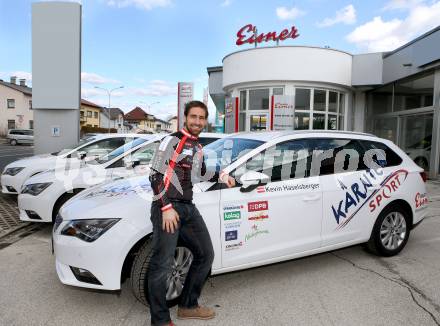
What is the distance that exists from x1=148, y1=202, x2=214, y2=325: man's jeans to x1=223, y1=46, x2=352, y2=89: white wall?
1326 centimetres

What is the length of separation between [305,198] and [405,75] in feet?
38.5

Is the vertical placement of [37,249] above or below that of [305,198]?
below

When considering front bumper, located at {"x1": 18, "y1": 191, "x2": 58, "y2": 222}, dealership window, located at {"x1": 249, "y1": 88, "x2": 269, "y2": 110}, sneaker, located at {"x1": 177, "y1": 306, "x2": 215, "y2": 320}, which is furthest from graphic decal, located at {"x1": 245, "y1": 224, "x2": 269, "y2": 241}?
dealership window, located at {"x1": 249, "y1": 88, "x2": 269, "y2": 110}

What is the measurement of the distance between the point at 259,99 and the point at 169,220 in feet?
46.5

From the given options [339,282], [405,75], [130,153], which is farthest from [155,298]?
[405,75]

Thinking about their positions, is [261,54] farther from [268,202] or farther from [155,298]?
[155,298]

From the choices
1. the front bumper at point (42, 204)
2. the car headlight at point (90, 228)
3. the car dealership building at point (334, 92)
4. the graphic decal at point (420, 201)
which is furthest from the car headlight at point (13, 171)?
the car dealership building at point (334, 92)

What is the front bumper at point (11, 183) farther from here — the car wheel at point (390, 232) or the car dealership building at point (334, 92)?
the car dealership building at point (334, 92)

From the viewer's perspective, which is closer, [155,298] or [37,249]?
[155,298]

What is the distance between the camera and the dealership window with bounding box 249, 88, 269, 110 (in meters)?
16.2

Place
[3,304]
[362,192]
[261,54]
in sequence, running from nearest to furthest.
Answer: [3,304] → [362,192] → [261,54]

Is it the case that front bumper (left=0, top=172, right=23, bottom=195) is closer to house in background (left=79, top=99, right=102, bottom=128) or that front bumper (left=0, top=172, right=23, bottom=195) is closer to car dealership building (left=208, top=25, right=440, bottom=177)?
car dealership building (left=208, top=25, right=440, bottom=177)

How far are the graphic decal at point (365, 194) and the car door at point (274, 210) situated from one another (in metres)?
0.36

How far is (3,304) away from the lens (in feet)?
11.0
